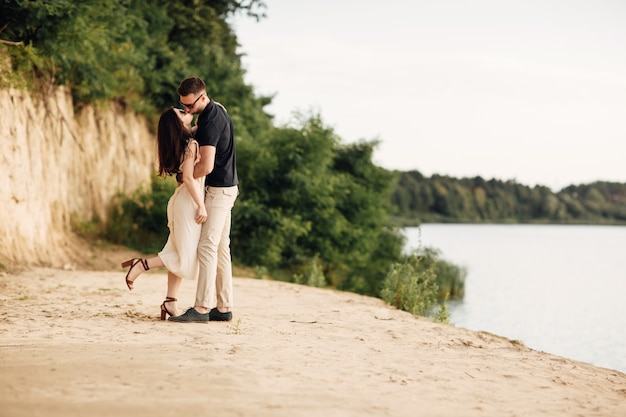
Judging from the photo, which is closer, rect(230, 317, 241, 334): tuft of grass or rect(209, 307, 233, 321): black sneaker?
rect(230, 317, 241, 334): tuft of grass

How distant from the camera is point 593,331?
28.3 meters

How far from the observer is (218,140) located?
25.6 feet

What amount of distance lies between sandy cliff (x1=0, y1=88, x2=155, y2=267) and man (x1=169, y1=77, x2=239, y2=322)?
6931 millimetres

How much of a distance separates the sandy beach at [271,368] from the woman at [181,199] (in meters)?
0.66

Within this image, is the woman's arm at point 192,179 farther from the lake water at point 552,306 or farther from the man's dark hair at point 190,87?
the lake water at point 552,306

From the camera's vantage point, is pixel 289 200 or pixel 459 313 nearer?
pixel 289 200

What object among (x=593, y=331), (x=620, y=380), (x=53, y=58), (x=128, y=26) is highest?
(x=128, y=26)

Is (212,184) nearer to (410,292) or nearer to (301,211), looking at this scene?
(410,292)

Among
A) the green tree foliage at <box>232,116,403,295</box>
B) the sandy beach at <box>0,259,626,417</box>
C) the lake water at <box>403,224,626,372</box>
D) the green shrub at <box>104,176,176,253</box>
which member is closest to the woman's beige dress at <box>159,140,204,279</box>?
the sandy beach at <box>0,259,626,417</box>

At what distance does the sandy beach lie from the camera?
15.6 ft

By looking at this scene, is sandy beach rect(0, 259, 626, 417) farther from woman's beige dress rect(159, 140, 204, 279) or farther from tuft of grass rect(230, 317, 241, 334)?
woman's beige dress rect(159, 140, 204, 279)

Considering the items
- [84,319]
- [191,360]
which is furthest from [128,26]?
[191,360]

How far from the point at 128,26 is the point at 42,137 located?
5.76 meters

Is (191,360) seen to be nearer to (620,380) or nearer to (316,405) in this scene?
(316,405)
